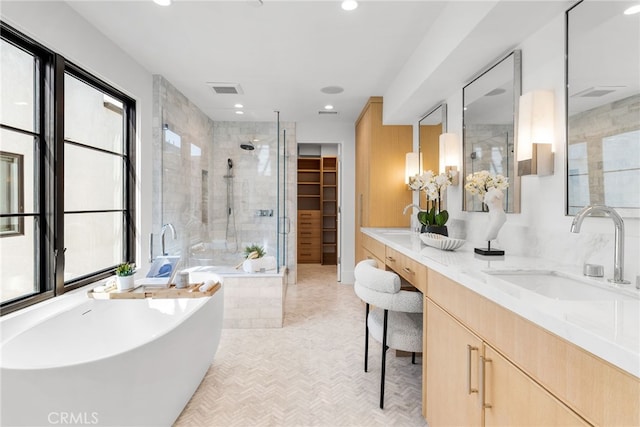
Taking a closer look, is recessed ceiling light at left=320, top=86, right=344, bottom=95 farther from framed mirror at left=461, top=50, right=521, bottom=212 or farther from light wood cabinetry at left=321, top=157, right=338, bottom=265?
light wood cabinetry at left=321, top=157, right=338, bottom=265

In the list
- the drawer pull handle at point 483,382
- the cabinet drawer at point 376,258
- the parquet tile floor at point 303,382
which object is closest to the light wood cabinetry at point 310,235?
the cabinet drawer at point 376,258

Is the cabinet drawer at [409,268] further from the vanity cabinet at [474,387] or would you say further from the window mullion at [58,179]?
the window mullion at [58,179]

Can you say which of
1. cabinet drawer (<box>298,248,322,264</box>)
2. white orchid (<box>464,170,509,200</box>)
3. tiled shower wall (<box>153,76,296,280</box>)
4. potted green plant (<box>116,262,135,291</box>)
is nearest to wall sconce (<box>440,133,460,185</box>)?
white orchid (<box>464,170,509,200</box>)

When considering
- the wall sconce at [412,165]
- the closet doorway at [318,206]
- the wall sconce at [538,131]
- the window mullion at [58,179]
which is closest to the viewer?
the wall sconce at [538,131]

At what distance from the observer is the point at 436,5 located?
6.72 ft

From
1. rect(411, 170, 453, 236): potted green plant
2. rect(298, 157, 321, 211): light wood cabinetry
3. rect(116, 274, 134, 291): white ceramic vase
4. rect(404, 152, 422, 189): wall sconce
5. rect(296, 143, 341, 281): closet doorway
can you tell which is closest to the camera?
rect(116, 274, 134, 291): white ceramic vase

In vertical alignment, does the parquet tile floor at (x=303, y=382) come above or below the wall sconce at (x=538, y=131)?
below

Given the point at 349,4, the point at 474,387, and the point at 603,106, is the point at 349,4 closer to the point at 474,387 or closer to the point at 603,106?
the point at 603,106

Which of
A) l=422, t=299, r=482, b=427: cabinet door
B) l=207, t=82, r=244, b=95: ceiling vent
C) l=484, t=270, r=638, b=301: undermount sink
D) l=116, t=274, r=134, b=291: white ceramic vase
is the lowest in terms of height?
l=422, t=299, r=482, b=427: cabinet door

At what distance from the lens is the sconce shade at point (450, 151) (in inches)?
105

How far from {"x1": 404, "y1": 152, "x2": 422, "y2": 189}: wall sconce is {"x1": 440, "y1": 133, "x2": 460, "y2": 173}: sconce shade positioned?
0.79 meters

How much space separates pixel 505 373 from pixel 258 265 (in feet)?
8.86

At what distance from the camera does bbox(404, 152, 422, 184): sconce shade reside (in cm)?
362

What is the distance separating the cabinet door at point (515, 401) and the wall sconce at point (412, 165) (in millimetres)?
2678
